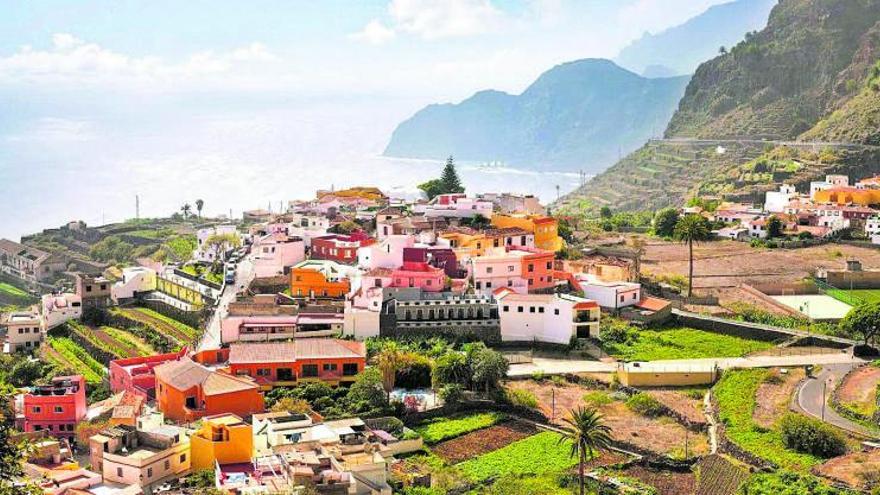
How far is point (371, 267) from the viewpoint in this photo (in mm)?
31453

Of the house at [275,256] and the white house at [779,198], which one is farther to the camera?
the white house at [779,198]

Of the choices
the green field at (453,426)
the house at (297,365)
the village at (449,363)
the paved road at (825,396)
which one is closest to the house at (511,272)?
the village at (449,363)

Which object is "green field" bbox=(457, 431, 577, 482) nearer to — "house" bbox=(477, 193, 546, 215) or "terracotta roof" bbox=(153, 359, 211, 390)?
"terracotta roof" bbox=(153, 359, 211, 390)

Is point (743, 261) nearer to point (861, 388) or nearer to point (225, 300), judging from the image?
point (861, 388)

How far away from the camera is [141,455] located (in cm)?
1800

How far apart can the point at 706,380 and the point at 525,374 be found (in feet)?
15.2

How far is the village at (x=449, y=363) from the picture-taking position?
18703mm

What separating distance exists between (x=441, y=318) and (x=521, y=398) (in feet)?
17.7

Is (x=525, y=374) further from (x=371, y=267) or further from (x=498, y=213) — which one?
(x=498, y=213)

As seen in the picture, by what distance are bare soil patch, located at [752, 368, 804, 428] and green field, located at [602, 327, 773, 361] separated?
2219 millimetres

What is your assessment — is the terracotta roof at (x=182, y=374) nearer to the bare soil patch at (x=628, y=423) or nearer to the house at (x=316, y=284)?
the house at (x=316, y=284)

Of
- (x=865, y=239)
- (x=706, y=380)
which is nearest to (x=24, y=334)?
(x=706, y=380)

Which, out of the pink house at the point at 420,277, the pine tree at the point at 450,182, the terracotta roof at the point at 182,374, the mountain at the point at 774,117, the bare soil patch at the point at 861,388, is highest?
the mountain at the point at 774,117

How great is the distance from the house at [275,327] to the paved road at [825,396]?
1250 centimetres
